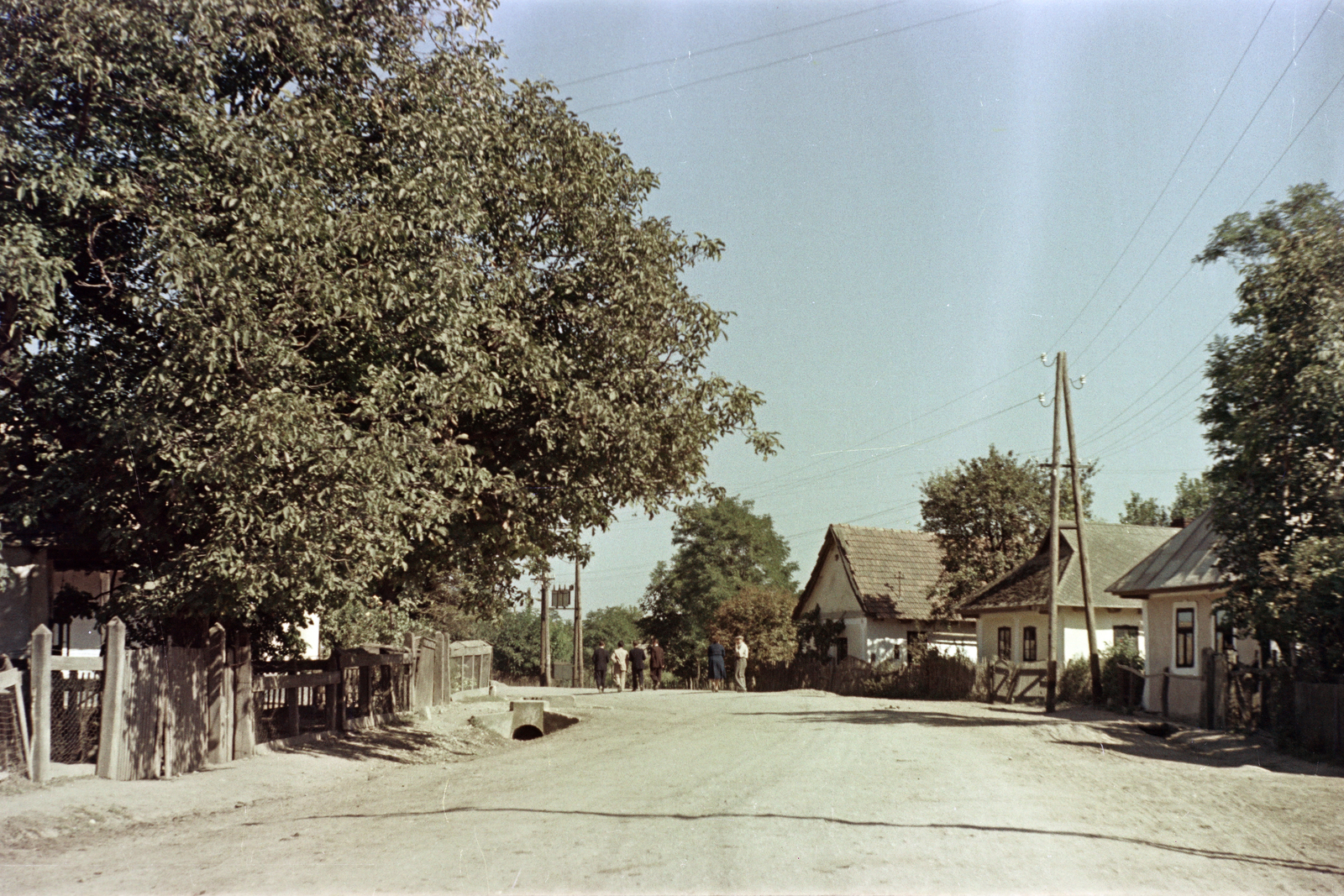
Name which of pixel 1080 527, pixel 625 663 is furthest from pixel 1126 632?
pixel 625 663

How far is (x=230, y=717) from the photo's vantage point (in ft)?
47.3

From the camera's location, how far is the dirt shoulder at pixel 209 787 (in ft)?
32.4

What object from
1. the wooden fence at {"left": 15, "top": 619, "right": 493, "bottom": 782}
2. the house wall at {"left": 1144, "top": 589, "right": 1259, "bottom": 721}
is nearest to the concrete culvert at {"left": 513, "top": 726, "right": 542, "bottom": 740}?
the wooden fence at {"left": 15, "top": 619, "right": 493, "bottom": 782}

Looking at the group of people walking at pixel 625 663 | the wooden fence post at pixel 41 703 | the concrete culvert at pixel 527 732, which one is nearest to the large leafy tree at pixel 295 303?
the wooden fence post at pixel 41 703

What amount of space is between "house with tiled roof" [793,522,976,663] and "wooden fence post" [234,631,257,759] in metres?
32.4

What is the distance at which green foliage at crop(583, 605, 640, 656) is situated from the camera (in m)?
107

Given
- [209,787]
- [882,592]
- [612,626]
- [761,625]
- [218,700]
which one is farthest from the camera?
[612,626]

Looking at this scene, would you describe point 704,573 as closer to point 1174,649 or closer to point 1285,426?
point 1174,649

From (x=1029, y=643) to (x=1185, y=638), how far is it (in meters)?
11.9

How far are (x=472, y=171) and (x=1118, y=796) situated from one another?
10295mm

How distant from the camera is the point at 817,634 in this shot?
4853 cm

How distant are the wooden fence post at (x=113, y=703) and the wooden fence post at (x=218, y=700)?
1962mm

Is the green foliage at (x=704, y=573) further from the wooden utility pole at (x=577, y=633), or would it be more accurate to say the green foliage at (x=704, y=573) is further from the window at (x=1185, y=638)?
the window at (x=1185, y=638)

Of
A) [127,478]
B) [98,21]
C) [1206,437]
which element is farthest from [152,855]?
[1206,437]
